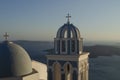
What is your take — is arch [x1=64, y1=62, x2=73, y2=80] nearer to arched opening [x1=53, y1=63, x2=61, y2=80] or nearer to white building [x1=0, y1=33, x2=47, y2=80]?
arched opening [x1=53, y1=63, x2=61, y2=80]

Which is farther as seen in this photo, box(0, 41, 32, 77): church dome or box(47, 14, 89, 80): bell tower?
box(47, 14, 89, 80): bell tower

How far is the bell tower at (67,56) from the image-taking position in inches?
686

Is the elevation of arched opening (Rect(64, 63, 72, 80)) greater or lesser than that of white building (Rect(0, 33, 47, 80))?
lesser

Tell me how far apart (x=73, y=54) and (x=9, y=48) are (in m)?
4.70

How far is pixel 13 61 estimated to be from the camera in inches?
529

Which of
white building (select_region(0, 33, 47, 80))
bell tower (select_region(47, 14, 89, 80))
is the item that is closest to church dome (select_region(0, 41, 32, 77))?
white building (select_region(0, 33, 47, 80))

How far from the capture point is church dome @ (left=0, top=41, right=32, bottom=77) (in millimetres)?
13172

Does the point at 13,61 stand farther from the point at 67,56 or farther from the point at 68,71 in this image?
the point at 68,71

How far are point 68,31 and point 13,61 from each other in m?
5.29

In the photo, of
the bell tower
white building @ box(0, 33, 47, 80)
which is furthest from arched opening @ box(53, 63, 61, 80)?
white building @ box(0, 33, 47, 80)

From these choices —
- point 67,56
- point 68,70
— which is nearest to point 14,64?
point 67,56

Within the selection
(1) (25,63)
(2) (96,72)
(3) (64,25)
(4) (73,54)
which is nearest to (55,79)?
(4) (73,54)

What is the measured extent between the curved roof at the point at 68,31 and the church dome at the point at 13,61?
4.10 m

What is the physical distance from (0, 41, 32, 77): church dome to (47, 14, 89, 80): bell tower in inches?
148
